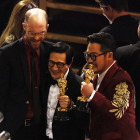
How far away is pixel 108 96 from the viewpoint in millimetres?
1943

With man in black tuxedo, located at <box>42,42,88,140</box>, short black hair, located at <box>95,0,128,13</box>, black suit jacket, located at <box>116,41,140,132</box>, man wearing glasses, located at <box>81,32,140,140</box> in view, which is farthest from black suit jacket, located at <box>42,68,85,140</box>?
short black hair, located at <box>95,0,128,13</box>

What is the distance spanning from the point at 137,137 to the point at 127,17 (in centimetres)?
132

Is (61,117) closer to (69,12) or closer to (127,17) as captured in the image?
(127,17)

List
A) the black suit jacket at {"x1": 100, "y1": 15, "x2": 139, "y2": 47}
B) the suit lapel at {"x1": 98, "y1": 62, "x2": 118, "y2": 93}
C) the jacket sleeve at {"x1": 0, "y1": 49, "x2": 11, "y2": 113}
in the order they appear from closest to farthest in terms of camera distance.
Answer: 1. the suit lapel at {"x1": 98, "y1": 62, "x2": 118, "y2": 93}
2. the jacket sleeve at {"x1": 0, "y1": 49, "x2": 11, "y2": 113}
3. the black suit jacket at {"x1": 100, "y1": 15, "x2": 139, "y2": 47}

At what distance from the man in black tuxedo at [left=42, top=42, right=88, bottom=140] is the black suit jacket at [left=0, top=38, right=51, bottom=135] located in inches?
6.7

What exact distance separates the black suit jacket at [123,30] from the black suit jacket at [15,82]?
71cm

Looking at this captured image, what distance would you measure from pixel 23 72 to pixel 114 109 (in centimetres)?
86

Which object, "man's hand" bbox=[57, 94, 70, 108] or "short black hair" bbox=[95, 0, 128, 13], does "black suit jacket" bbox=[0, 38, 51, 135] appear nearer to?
"man's hand" bbox=[57, 94, 70, 108]

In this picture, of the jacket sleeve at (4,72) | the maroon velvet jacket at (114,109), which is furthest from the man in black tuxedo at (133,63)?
the jacket sleeve at (4,72)

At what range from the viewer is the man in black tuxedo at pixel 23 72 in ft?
7.31

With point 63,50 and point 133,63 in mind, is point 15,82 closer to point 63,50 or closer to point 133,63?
point 63,50

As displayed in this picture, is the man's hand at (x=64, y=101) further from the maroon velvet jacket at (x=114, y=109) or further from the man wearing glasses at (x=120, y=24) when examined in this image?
the man wearing glasses at (x=120, y=24)

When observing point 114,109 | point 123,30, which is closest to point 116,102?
point 114,109

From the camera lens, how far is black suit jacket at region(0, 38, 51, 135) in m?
2.28
